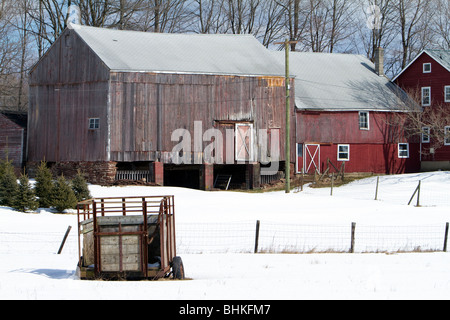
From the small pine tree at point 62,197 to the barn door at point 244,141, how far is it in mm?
13731

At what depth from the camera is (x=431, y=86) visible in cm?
4906

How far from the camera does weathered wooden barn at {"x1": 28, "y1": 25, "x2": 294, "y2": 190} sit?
3769 cm

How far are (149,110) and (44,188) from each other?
34.4 feet

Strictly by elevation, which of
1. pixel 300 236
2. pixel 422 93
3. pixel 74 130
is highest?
pixel 422 93

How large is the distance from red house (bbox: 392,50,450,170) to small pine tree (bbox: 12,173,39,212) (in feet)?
100.0

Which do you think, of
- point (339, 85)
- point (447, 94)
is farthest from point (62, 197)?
point (447, 94)

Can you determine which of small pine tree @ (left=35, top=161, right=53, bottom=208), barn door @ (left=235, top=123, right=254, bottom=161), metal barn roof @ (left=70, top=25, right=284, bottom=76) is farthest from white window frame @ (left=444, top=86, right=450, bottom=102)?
small pine tree @ (left=35, top=161, right=53, bottom=208)

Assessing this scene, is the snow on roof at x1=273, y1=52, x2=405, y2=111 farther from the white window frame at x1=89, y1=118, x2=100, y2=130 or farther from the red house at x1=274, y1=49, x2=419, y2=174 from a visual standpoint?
the white window frame at x1=89, y1=118, x2=100, y2=130

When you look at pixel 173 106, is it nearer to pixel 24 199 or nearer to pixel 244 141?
pixel 244 141

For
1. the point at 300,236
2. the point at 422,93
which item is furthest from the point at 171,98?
the point at 422,93

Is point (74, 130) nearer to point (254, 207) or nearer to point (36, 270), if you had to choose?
point (254, 207)

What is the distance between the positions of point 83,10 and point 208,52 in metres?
17.0

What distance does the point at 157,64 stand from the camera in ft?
128

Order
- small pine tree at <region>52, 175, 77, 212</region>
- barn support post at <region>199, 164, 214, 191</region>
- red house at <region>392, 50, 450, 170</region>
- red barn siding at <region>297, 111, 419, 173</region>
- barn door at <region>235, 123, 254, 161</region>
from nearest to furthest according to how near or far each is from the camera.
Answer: small pine tree at <region>52, 175, 77, 212</region> < barn support post at <region>199, 164, 214, 191</region> < barn door at <region>235, 123, 254, 161</region> < red barn siding at <region>297, 111, 419, 173</region> < red house at <region>392, 50, 450, 170</region>
